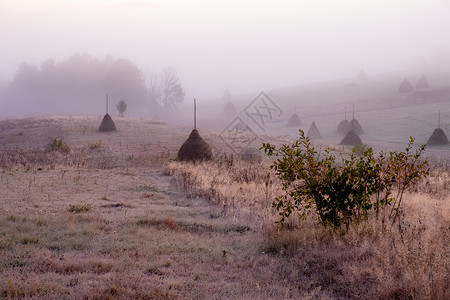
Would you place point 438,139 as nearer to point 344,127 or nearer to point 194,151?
point 344,127

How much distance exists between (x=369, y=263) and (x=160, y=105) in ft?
263

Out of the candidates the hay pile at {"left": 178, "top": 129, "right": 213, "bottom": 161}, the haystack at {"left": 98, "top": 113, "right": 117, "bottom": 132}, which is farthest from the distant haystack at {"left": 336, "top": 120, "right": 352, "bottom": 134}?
the hay pile at {"left": 178, "top": 129, "right": 213, "bottom": 161}

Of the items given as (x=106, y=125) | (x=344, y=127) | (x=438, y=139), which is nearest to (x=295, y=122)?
(x=344, y=127)

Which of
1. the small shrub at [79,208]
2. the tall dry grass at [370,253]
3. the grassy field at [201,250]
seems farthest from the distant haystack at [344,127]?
the small shrub at [79,208]

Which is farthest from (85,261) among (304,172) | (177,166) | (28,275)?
(177,166)

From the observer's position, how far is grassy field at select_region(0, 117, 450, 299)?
3982 millimetres

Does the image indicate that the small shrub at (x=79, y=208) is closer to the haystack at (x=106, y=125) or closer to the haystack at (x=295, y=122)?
the haystack at (x=106, y=125)

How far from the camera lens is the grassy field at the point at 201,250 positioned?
3982 mm

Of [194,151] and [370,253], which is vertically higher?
[194,151]

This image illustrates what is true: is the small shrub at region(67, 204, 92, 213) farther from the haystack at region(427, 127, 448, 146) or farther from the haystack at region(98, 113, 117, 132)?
the haystack at region(427, 127, 448, 146)

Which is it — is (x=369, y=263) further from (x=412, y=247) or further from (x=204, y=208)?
(x=204, y=208)

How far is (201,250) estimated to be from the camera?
18.0 ft

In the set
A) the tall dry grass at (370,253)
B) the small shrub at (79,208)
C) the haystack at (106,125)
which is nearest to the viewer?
the tall dry grass at (370,253)

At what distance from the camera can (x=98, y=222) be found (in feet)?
21.9
